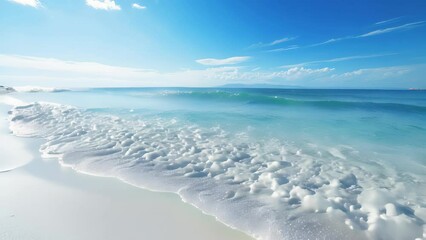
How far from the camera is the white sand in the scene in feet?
9.57

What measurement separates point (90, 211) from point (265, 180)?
2.82 metres

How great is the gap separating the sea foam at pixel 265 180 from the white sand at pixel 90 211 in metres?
0.27

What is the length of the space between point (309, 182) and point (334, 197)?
2.01 feet

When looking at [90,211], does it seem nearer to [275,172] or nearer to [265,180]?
[265,180]

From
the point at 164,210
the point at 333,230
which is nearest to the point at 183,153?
the point at 164,210

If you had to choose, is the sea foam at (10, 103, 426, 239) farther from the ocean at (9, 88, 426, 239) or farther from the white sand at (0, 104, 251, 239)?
the white sand at (0, 104, 251, 239)

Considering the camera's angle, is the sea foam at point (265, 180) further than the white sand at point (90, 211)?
Yes

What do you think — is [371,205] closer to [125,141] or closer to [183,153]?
[183,153]

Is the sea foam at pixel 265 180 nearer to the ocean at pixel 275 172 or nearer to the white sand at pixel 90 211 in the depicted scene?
the ocean at pixel 275 172

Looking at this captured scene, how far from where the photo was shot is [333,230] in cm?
294

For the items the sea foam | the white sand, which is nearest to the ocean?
the sea foam

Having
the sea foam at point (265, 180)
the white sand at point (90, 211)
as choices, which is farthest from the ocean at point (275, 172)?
the white sand at point (90, 211)

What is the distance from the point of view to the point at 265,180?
436 cm

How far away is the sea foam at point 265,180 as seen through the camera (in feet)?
10.1
